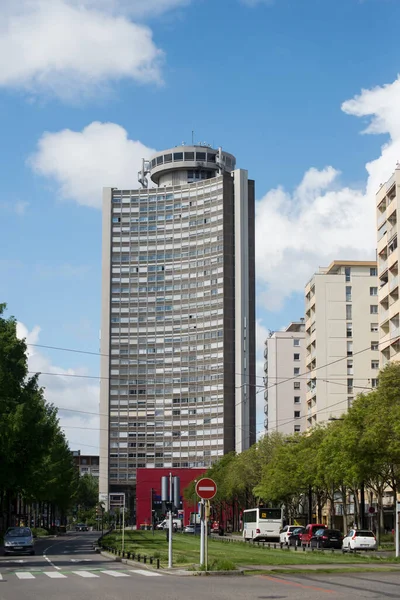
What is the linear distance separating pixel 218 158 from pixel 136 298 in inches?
1269

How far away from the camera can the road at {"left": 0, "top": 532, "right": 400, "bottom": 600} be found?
21.5m

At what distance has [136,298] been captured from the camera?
562 feet

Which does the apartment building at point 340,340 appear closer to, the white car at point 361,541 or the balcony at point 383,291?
the balcony at point 383,291

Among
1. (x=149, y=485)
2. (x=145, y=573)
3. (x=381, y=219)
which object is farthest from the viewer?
(x=149, y=485)

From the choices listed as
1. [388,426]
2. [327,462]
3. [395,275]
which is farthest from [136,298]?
[388,426]

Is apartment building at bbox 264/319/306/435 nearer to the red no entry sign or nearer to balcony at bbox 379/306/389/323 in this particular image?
balcony at bbox 379/306/389/323

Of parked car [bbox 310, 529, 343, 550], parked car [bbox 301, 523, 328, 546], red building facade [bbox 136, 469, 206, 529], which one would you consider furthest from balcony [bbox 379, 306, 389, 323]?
red building facade [bbox 136, 469, 206, 529]

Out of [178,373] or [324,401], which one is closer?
[324,401]

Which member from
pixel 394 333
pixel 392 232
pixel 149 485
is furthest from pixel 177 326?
pixel 394 333

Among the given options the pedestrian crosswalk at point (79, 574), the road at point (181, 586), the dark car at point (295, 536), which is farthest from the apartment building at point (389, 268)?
the road at point (181, 586)

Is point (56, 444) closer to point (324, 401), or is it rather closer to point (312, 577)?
point (324, 401)

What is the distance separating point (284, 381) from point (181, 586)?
15266cm

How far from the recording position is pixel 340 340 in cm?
13462

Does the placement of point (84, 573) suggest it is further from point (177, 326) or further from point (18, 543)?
point (177, 326)
